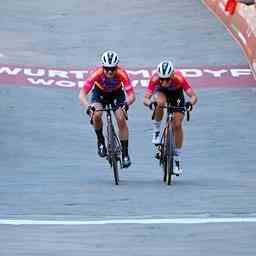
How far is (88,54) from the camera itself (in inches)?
1187

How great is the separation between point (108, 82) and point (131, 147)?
4.69m

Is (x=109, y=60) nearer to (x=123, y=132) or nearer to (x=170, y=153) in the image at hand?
(x=123, y=132)

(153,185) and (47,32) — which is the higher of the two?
(153,185)

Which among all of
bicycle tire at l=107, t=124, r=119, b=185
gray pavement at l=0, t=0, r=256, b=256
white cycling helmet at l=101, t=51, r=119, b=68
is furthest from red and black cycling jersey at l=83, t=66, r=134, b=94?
gray pavement at l=0, t=0, r=256, b=256

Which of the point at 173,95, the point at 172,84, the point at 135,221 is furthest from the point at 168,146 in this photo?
the point at 135,221

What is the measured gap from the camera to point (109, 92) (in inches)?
714

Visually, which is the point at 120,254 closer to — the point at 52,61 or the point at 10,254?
the point at 10,254

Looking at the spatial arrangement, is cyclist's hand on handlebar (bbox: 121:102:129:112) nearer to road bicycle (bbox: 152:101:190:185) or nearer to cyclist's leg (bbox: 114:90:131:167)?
cyclist's leg (bbox: 114:90:131:167)

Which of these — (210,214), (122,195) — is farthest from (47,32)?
(210,214)

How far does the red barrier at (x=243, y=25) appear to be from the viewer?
2819cm

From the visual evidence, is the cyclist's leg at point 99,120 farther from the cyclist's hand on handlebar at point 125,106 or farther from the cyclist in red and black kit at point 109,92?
the cyclist's hand on handlebar at point 125,106

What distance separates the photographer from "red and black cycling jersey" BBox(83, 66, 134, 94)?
58.6 feet

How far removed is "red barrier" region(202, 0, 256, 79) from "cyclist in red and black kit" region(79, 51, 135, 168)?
31.8 feet

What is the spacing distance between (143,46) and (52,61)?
106 inches
